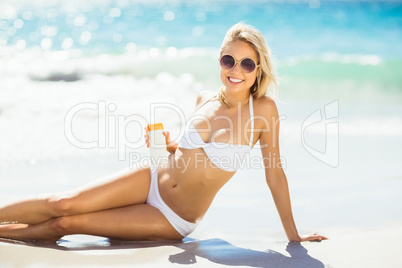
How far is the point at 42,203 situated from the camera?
153 inches

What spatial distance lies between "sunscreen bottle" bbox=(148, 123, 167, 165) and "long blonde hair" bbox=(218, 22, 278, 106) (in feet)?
1.97

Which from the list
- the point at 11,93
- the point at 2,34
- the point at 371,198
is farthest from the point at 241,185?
the point at 2,34

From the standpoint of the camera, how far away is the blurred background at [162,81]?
6512mm

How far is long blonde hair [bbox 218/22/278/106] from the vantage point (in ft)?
12.8

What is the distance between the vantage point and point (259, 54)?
155 inches

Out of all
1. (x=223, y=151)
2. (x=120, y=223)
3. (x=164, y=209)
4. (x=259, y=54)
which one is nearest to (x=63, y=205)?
(x=120, y=223)

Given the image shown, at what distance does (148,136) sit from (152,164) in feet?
0.80

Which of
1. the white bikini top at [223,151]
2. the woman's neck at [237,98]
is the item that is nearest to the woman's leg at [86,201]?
the white bikini top at [223,151]

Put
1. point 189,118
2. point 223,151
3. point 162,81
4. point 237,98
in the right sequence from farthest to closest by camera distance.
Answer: point 162,81 → point 189,118 → point 237,98 → point 223,151

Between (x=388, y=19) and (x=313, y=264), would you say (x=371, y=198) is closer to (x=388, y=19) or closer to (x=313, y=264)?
(x=313, y=264)

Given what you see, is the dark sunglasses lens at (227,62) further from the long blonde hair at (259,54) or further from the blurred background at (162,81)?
the blurred background at (162,81)

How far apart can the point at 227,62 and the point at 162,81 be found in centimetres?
1024

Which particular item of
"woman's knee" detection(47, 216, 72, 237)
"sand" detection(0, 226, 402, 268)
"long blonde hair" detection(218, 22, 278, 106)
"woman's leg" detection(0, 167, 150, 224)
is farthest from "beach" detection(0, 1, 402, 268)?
"long blonde hair" detection(218, 22, 278, 106)

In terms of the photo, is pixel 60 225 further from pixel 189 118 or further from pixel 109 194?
pixel 189 118
